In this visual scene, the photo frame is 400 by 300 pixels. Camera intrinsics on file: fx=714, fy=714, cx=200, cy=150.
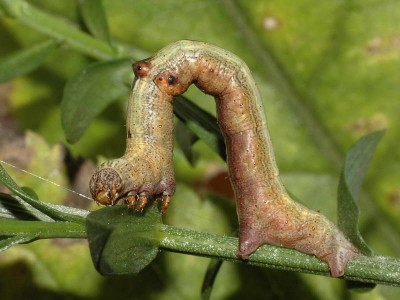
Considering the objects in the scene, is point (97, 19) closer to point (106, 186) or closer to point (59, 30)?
point (59, 30)

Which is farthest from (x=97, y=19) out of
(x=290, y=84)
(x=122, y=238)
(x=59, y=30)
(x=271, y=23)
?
(x=290, y=84)

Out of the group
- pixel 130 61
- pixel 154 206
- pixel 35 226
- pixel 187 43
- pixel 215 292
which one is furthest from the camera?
pixel 215 292

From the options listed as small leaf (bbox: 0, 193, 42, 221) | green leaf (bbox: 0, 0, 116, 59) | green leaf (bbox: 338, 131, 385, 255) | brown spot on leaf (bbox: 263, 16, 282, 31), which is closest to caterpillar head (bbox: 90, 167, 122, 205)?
small leaf (bbox: 0, 193, 42, 221)

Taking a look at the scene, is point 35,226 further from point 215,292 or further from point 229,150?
point 215,292

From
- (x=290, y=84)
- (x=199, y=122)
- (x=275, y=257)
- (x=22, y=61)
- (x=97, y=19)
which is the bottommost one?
(x=290, y=84)

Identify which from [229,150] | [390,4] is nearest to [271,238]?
[229,150]

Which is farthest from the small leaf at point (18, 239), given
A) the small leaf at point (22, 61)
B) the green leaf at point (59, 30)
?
the green leaf at point (59, 30)

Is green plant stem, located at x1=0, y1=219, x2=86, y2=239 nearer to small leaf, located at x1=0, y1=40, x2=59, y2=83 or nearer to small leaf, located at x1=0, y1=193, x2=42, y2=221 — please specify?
small leaf, located at x1=0, y1=193, x2=42, y2=221
